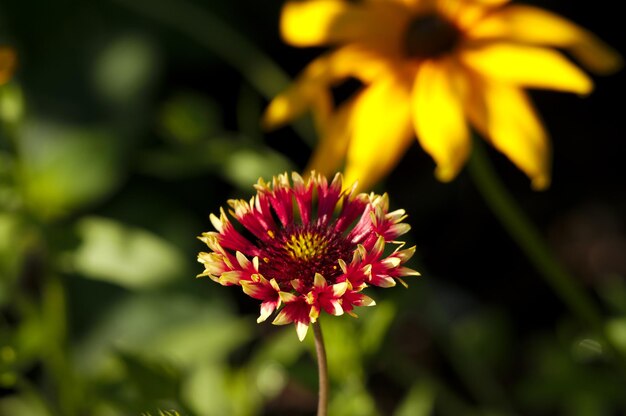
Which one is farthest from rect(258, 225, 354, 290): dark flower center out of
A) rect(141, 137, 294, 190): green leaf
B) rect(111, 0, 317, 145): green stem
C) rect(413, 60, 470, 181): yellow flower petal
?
rect(111, 0, 317, 145): green stem

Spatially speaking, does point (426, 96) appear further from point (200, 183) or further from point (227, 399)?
point (200, 183)

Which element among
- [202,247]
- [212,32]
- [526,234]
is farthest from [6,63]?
[212,32]

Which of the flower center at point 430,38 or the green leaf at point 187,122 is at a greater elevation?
the flower center at point 430,38

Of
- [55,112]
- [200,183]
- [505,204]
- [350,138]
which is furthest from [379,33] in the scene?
[55,112]

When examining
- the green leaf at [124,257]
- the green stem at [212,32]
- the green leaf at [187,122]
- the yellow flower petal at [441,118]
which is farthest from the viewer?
the green stem at [212,32]

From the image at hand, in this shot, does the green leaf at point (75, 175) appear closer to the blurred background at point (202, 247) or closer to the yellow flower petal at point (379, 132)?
the blurred background at point (202, 247)

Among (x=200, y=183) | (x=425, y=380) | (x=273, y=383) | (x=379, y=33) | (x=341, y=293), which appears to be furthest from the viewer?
(x=200, y=183)

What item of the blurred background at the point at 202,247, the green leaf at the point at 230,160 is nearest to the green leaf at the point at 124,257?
the blurred background at the point at 202,247
